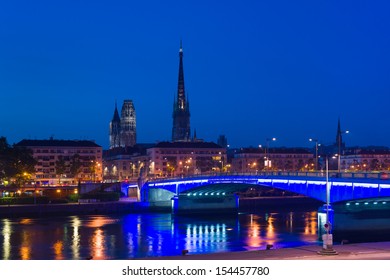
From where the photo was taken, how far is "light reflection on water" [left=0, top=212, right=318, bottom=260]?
70250 mm

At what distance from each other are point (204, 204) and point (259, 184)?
30.6 m

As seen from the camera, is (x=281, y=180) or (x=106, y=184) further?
(x=106, y=184)

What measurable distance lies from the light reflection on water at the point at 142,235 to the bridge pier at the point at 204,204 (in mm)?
5168

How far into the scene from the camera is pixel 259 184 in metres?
97.8

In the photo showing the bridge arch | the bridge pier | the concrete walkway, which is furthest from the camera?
the bridge pier

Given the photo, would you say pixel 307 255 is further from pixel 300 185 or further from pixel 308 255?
pixel 300 185

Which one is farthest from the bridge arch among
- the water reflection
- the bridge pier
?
the water reflection

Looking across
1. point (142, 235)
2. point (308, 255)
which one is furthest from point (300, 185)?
point (308, 255)

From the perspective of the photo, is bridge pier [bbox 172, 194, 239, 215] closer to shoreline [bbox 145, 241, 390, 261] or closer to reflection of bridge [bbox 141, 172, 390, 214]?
reflection of bridge [bbox 141, 172, 390, 214]

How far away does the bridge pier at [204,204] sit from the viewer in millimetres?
124000
